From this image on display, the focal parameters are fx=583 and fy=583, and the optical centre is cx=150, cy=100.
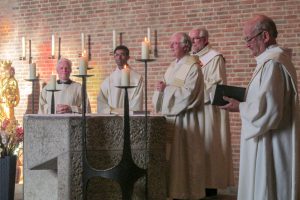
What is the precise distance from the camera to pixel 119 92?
23.8 ft

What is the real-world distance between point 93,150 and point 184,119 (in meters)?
1.64

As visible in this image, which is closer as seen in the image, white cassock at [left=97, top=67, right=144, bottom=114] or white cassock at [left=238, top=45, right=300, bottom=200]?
white cassock at [left=238, top=45, right=300, bottom=200]

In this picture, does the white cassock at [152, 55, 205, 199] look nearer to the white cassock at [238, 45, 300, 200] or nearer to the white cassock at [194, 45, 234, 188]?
the white cassock at [194, 45, 234, 188]

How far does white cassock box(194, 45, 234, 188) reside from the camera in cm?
679

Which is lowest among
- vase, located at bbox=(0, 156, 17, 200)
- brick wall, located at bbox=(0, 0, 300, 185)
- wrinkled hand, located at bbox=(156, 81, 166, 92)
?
vase, located at bbox=(0, 156, 17, 200)

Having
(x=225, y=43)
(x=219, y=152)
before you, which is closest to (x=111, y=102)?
(x=219, y=152)

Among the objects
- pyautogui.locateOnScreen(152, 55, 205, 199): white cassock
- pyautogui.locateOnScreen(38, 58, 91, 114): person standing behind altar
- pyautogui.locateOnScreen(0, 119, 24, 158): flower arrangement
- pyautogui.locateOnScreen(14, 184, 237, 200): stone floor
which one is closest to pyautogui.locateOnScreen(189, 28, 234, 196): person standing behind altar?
pyautogui.locateOnScreen(14, 184, 237, 200): stone floor

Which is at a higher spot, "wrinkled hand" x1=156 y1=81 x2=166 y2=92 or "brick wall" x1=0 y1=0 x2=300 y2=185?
"brick wall" x1=0 y1=0 x2=300 y2=185

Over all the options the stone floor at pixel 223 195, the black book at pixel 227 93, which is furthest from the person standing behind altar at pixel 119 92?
the black book at pixel 227 93

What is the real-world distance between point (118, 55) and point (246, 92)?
3219mm

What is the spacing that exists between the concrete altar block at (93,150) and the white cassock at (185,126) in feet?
3.15

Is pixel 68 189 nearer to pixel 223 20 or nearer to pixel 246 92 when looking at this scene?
pixel 246 92

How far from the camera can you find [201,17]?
8633 millimetres

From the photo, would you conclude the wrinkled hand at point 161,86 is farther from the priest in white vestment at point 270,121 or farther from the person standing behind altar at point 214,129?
the priest in white vestment at point 270,121
